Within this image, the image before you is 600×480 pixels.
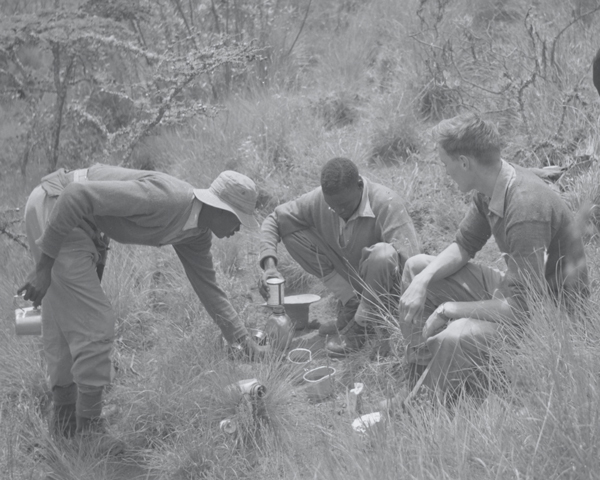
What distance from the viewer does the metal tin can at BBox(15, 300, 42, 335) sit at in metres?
4.40

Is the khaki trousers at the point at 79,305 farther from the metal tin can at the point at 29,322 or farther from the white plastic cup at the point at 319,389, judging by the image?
the white plastic cup at the point at 319,389

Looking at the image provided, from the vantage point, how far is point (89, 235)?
13.3ft

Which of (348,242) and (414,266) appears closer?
(414,266)

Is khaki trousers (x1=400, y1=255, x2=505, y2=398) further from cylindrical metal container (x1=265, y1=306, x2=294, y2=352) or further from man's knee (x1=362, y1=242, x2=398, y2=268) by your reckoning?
cylindrical metal container (x1=265, y1=306, x2=294, y2=352)

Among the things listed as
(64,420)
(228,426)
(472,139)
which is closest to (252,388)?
(228,426)

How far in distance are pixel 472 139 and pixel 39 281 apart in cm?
213

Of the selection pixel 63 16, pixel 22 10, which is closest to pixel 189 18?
pixel 22 10

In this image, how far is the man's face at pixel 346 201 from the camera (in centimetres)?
486

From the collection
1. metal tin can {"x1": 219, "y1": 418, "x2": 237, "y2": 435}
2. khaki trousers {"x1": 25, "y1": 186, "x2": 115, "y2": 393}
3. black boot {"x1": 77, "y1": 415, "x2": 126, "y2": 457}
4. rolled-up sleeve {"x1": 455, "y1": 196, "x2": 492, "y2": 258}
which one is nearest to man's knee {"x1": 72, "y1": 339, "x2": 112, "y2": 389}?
khaki trousers {"x1": 25, "y1": 186, "x2": 115, "y2": 393}

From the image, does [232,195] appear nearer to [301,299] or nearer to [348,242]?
[348,242]

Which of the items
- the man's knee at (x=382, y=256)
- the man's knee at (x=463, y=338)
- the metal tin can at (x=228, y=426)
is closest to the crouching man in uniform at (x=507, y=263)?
the man's knee at (x=463, y=338)

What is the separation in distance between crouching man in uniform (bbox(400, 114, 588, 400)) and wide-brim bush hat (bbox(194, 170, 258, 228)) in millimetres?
942

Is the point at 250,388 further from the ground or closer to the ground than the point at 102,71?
closer to the ground

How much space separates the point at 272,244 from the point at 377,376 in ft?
4.13
